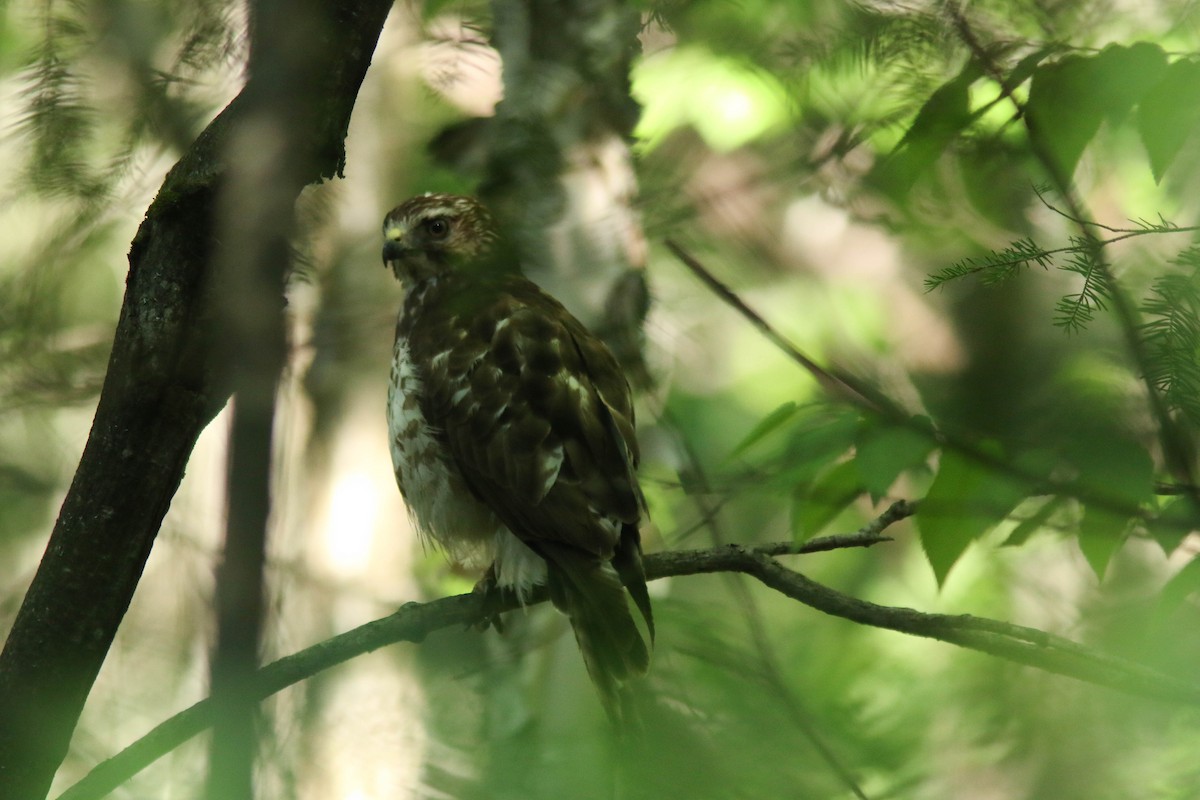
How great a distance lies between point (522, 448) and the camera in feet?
11.2

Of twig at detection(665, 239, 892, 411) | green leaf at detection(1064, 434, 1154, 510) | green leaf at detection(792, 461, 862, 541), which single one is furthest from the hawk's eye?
green leaf at detection(1064, 434, 1154, 510)

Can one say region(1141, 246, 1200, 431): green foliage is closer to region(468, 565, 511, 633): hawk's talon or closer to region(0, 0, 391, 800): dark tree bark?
region(0, 0, 391, 800): dark tree bark

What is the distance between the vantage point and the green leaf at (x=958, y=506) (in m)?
1.61

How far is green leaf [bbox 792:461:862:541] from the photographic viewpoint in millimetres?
2125

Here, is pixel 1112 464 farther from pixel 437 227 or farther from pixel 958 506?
pixel 437 227

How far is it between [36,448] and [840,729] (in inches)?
194

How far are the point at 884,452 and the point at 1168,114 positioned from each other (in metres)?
0.65

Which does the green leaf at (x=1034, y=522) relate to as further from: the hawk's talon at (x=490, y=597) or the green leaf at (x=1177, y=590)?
the hawk's talon at (x=490, y=597)

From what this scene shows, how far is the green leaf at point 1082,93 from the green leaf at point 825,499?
68 centimetres

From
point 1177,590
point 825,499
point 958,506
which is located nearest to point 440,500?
point 825,499

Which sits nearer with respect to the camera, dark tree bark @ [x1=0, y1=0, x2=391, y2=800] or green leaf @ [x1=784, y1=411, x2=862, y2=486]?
green leaf @ [x1=784, y1=411, x2=862, y2=486]

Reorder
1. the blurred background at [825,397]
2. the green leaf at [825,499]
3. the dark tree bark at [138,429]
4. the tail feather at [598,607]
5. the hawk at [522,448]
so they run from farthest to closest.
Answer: the hawk at [522,448]
the tail feather at [598,607]
the dark tree bark at [138,429]
the green leaf at [825,499]
the blurred background at [825,397]

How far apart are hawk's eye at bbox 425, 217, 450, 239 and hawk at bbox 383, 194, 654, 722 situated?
0.26 meters

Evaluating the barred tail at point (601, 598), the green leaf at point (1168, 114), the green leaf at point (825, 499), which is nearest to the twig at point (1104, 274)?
the green leaf at point (1168, 114)
